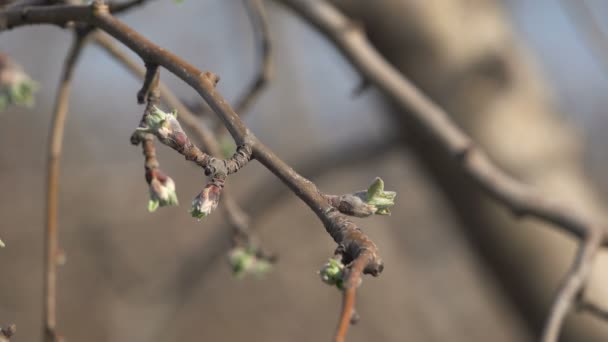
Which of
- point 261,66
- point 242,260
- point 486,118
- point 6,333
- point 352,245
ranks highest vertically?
point 486,118

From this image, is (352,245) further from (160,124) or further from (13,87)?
(13,87)

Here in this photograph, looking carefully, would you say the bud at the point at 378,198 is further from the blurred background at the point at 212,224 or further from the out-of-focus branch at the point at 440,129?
the blurred background at the point at 212,224

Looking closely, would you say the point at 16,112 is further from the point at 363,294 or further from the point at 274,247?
the point at 363,294

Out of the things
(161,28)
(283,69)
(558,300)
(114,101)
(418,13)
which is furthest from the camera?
(114,101)

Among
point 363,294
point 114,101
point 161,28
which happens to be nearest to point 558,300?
point 363,294

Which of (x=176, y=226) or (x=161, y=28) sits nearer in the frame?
(x=176, y=226)

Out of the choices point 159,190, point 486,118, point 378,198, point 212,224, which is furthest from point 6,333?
point 212,224
